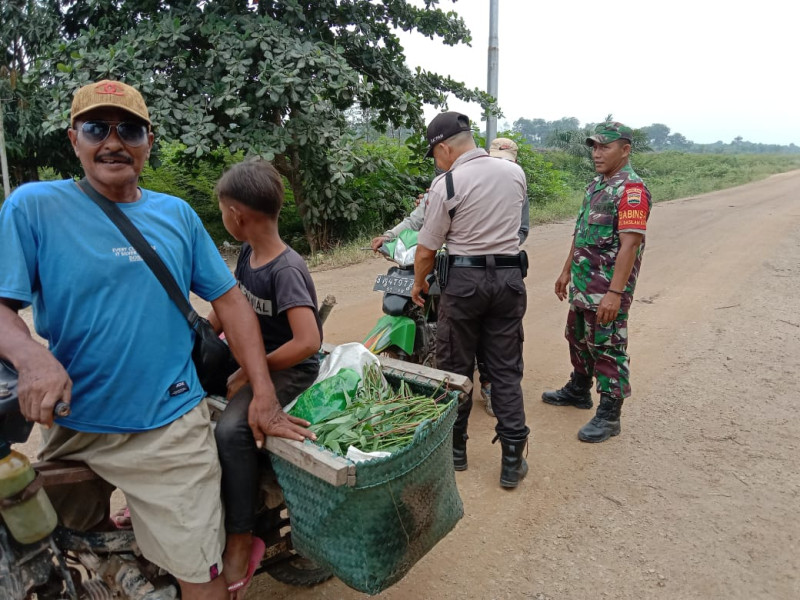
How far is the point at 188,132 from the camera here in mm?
7113

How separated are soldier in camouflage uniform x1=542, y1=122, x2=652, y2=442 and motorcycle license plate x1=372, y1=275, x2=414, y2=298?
1.09 metres

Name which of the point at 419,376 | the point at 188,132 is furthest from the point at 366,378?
the point at 188,132

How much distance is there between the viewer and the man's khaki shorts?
181cm

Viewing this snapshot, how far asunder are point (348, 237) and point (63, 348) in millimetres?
8368

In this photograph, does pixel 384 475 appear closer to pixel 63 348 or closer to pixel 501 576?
pixel 63 348

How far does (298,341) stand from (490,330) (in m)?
1.61

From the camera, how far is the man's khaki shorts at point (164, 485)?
181 centimetres

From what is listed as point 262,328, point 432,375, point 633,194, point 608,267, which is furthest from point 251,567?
point 633,194

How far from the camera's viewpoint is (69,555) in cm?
190

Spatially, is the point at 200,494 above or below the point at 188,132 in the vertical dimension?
below

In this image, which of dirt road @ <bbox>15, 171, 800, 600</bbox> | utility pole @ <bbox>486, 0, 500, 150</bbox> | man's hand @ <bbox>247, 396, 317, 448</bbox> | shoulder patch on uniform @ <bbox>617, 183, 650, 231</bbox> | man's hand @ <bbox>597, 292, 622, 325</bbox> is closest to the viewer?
man's hand @ <bbox>247, 396, 317, 448</bbox>

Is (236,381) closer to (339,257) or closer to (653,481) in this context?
(653,481)

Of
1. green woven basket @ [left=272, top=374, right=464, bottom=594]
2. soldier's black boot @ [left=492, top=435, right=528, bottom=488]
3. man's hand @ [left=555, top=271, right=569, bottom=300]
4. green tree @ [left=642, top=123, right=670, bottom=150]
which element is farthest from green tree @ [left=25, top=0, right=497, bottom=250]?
green tree @ [left=642, top=123, right=670, bottom=150]

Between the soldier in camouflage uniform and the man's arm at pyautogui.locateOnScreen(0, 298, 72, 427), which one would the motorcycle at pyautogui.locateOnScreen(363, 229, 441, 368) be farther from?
the man's arm at pyautogui.locateOnScreen(0, 298, 72, 427)
